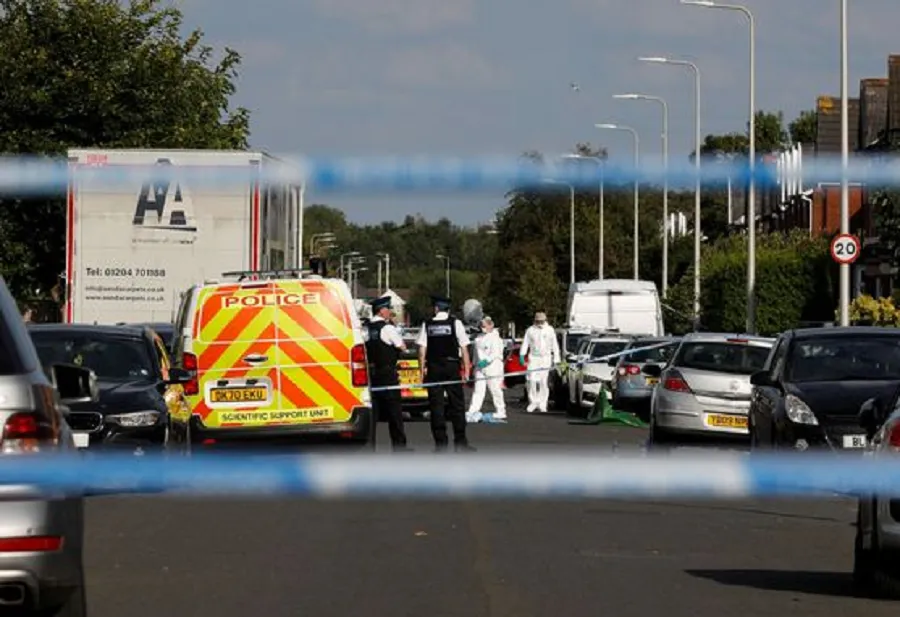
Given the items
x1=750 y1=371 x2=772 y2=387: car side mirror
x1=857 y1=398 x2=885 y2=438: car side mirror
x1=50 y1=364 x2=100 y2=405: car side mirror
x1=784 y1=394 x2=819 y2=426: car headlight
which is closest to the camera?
x1=50 y1=364 x2=100 y2=405: car side mirror

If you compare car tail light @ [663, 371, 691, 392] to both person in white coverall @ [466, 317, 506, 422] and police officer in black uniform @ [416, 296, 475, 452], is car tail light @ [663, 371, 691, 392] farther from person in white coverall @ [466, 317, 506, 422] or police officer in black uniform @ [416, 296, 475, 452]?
person in white coverall @ [466, 317, 506, 422]

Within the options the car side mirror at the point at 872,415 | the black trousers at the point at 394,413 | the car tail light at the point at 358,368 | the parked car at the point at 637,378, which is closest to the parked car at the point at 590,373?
the parked car at the point at 637,378

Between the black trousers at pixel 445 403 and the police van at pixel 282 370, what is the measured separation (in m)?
2.28

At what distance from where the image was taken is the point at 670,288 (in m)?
60.8

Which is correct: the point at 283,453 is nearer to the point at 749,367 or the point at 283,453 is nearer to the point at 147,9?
the point at 749,367

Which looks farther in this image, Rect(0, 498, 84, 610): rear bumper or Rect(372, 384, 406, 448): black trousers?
Rect(372, 384, 406, 448): black trousers

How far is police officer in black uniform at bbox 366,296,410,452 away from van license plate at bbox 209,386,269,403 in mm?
3293

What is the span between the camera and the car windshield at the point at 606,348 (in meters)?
41.4

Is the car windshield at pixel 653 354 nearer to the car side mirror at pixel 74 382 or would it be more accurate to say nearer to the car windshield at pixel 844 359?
the car windshield at pixel 844 359

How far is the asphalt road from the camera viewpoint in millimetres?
12484

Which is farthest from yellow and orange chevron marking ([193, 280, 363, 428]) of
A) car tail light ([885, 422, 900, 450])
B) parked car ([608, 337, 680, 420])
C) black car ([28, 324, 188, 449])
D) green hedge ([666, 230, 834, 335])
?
green hedge ([666, 230, 834, 335])

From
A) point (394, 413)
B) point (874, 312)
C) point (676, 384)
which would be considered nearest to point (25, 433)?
point (394, 413)

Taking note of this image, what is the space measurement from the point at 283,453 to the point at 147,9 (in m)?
20.3

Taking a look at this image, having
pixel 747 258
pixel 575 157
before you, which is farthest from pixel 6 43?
pixel 747 258
